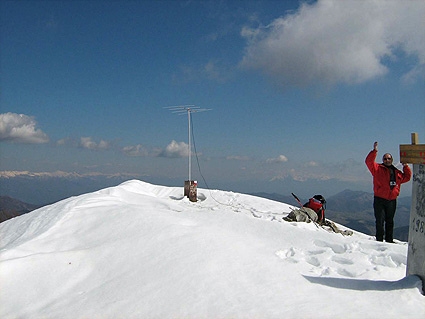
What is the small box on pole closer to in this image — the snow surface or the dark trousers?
the snow surface

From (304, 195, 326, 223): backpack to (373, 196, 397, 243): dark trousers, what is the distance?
2926 millimetres

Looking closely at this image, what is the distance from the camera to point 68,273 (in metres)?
5.34

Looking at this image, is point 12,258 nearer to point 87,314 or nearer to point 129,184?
point 87,314

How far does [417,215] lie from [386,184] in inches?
190

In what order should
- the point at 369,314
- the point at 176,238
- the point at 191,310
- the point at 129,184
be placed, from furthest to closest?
the point at 129,184 → the point at 176,238 → the point at 191,310 → the point at 369,314

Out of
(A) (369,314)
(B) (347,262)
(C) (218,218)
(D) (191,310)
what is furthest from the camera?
(C) (218,218)

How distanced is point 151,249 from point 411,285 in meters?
4.16

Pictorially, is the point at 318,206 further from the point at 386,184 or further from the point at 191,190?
the point at 191,190

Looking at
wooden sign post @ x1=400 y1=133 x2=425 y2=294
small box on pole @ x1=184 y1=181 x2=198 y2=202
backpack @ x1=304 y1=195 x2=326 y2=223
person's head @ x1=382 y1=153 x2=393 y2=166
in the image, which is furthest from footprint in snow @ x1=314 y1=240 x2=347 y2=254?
small box on pole @ x1=184 y1=181 x2=198 y2=202

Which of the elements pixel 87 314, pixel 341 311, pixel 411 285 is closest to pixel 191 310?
pixel 87 314

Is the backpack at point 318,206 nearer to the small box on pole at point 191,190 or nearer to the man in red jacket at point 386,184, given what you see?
the man in red jacket at point 386,184

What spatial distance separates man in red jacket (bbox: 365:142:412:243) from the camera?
883 centimetres

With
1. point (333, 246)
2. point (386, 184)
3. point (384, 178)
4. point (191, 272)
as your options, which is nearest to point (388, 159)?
point (384, 178)

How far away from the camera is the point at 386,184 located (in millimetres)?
8891
